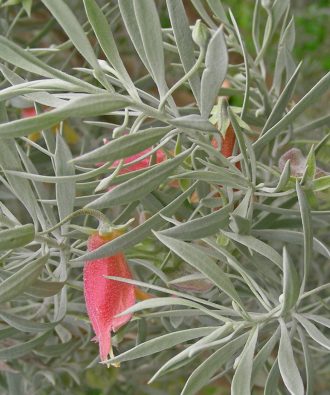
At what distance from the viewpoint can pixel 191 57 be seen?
16.8 inches

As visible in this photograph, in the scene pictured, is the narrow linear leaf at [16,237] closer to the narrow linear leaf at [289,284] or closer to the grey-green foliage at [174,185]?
the grey-green foliage at [174,185]

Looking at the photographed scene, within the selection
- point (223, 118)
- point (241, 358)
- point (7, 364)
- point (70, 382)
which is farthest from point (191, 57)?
point (70, 382)

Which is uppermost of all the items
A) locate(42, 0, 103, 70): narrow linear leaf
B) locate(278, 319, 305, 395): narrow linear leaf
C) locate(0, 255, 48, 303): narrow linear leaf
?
locate(42, 0, 103, 70): narrow linear leaf

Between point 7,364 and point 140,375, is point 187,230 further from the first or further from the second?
point 140,375

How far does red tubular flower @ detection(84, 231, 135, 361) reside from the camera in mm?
439

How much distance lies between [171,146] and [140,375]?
436 mm

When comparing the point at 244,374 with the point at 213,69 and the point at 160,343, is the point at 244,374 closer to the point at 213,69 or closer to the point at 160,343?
the point at 160,343

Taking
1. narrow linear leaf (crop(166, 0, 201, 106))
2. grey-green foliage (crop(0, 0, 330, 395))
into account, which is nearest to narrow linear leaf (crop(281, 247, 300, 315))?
grey-green foliage (crop(0, 0, 330, 395))

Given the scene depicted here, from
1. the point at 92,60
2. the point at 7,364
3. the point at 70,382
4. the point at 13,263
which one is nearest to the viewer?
the point at 92,60

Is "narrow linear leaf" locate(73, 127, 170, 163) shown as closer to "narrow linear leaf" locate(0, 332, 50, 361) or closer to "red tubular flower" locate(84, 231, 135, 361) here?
"red tubular flower" locate(84, 231, 135, 361)

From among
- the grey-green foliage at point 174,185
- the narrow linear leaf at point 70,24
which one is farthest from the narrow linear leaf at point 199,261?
the narrow linear leaf at point 70,24

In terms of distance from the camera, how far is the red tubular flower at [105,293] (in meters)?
0.44

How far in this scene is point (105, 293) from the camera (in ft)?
1.45

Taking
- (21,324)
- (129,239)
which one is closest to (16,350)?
(21,324)
